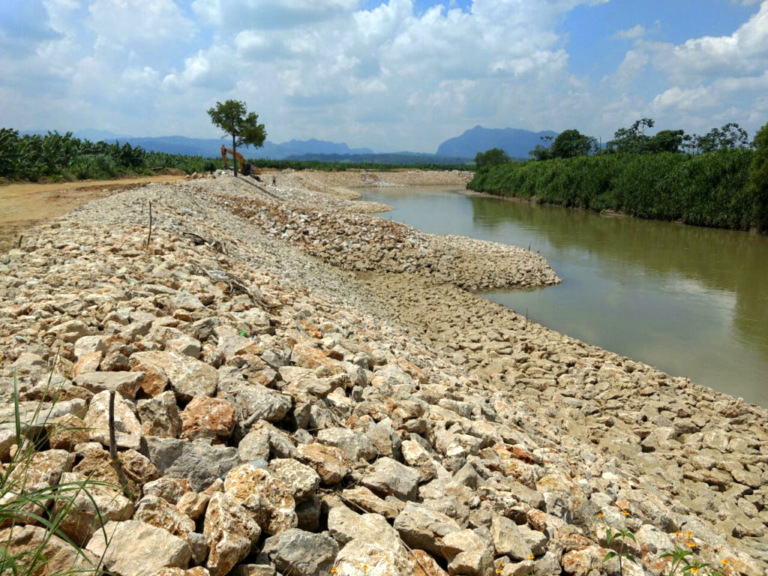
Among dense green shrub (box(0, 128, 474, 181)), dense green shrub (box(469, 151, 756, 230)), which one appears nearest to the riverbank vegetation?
dense green shrub (box(469, 151, 756, 230))

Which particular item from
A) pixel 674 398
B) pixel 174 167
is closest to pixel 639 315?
pixel 674 398

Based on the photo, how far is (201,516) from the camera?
7.36 feet

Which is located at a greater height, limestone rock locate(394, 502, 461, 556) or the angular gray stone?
the angular gray stone

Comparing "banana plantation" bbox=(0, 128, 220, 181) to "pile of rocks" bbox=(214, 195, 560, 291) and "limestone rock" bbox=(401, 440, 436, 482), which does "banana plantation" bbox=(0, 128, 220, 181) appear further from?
"limestone rock" bbox=(401, 440, 436, 482)

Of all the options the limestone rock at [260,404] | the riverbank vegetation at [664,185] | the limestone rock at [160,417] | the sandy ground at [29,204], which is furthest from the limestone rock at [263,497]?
the riverbank vegetation at [664,185]

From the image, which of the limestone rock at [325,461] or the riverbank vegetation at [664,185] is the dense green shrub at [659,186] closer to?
the riverbank vegetation at [664,185]

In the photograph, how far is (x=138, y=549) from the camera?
1.92m

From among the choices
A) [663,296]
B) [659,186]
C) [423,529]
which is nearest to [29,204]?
[423,529]

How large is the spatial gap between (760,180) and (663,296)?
17898 millimetres

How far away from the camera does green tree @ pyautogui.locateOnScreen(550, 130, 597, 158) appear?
69062mm

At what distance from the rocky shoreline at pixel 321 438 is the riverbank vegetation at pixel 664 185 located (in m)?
25.9

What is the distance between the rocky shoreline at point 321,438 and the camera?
7.25ft

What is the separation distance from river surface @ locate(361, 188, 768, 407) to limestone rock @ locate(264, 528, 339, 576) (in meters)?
8.39

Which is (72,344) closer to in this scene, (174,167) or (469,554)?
(469,554)
